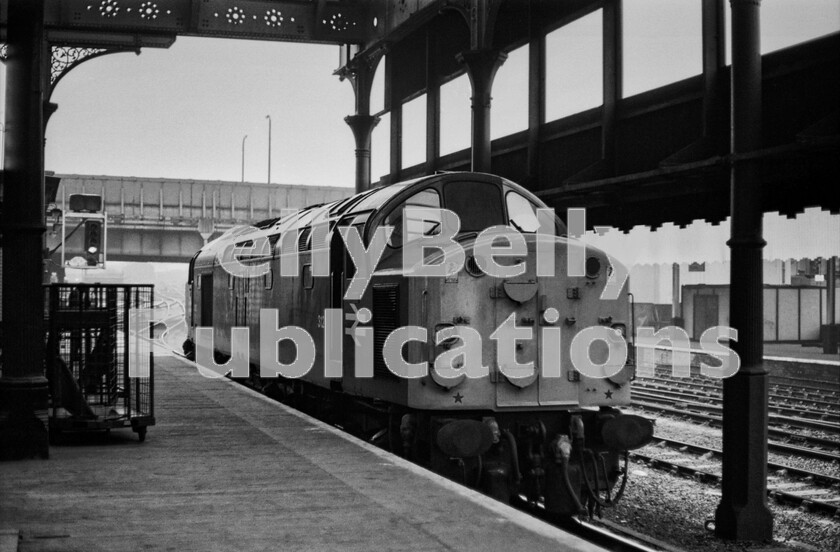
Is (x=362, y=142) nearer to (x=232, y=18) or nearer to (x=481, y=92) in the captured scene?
(x=232, y=18)

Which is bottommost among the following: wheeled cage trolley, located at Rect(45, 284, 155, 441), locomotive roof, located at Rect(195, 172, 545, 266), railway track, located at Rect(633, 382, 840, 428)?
railway track, located at Rect(633, 382, 840, 428)

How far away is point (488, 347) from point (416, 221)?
1740 millimetres

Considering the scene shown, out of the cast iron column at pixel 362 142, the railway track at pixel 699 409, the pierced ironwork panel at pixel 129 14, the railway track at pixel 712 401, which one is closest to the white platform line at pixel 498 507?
the railway track at pixel 699 409

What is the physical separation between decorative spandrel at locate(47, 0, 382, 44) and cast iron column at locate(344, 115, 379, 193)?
1.81 meters

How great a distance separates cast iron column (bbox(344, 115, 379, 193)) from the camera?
20.6 m

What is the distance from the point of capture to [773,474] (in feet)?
39.4

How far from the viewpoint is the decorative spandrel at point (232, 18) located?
1805cm

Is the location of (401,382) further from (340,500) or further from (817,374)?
(817,374)

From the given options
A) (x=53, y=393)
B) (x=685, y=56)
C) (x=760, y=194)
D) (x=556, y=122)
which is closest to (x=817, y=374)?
(x=556, y=122)

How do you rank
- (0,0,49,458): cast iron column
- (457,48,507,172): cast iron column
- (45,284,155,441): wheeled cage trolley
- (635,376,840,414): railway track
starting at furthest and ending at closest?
1. (635,376,840,414): railway track
2. (457,48,507,172): cast iron column
3. (45,284,155,441): wheeled cage trolley
4. (0,0,49,458): cast iron column

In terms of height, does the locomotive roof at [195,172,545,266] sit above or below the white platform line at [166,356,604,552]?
above

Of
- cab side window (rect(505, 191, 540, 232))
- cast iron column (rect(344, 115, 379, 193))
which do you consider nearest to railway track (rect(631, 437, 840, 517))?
cab side window (rect(505, 191, 540, 232))

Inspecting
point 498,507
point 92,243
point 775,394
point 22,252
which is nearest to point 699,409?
point 775,394

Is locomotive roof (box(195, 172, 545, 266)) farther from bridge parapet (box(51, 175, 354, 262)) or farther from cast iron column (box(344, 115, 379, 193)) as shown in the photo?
bridge parapet (box(51, 175, 354, 262))
